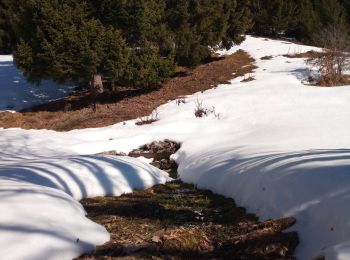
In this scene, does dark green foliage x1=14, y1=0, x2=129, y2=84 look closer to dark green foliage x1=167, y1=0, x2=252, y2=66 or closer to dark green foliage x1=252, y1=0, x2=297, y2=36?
dark green foliage x1=167, y1=0, x2=252, y2=66

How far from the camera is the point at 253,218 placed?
507 cm

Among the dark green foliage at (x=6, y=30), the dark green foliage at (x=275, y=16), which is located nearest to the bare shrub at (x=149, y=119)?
the dark green foliage at (x=6, y=30)

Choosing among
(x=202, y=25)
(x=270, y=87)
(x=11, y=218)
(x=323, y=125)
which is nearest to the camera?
(x=11, y=218)

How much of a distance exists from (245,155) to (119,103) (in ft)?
30.1

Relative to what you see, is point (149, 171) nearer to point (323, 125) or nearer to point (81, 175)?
point (81, 175)

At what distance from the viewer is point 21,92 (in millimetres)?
20781

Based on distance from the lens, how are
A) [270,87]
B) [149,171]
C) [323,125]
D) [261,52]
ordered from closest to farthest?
[149,171], [323,125], [270,87], [261,52]

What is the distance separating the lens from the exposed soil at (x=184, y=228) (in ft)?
12.7

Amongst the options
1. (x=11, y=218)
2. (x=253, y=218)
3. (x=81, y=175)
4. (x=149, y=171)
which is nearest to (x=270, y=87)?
(x=149, y=171)

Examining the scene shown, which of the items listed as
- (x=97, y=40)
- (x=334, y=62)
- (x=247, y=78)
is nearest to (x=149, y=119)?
(x=97, y=40)

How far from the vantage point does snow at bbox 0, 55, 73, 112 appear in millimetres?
19250

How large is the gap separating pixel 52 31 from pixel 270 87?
7812mm

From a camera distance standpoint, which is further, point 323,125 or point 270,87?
point 270,87

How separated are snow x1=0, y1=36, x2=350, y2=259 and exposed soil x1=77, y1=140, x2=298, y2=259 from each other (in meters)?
0.19
